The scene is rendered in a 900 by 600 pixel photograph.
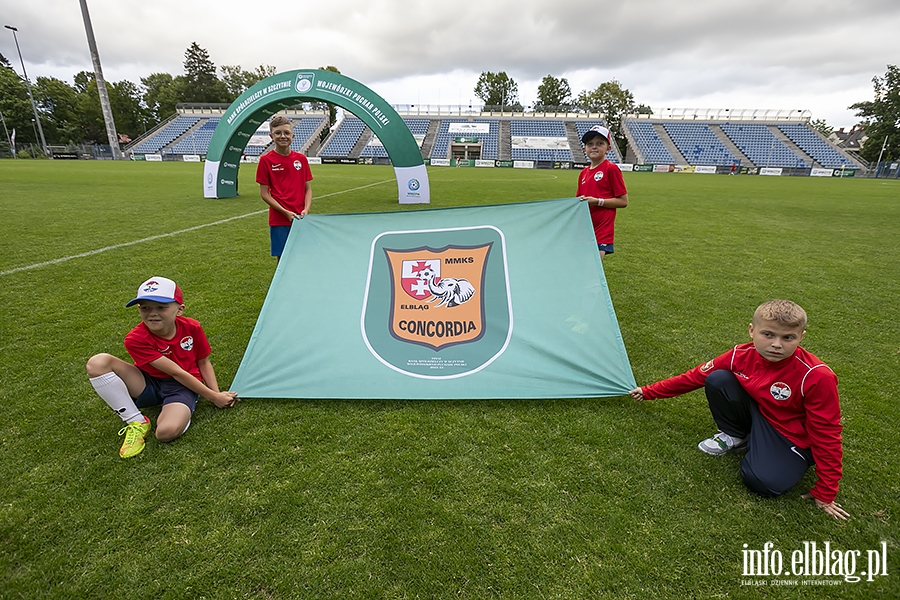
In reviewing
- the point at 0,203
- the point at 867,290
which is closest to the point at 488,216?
the point at 867,290

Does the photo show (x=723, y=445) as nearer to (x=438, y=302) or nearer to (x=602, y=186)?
(x=438, y=302)

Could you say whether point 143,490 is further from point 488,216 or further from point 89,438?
point 488,216

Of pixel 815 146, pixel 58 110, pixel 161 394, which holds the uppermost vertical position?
pixel 58 110

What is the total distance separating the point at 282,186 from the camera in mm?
4090

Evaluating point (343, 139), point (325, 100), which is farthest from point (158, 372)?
point (343, 139)

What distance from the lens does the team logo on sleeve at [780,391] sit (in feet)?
6.48

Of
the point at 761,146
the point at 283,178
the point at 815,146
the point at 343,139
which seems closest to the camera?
the point at 283,178

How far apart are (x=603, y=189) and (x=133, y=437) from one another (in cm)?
383

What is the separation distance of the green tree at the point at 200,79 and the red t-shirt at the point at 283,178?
3008 inches

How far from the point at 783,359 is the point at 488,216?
79.5 inches

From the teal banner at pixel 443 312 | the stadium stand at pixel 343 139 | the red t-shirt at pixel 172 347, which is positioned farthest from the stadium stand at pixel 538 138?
the red t-shirt at pixel 172 347

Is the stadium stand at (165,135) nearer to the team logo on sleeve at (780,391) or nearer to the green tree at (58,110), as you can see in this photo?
the green tree at (58,110)

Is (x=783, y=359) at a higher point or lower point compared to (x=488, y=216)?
lower

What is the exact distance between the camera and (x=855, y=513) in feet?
6.25
